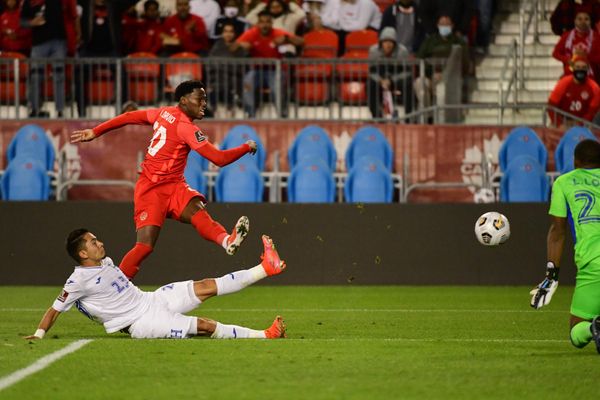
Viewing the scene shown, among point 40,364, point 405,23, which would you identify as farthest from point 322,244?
point 40,364

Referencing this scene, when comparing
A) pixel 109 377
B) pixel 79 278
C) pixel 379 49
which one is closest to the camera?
pixel 109 377

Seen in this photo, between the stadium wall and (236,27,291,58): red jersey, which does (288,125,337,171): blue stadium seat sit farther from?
(236,27,291,58): red jersey

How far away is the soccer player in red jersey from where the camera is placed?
12195mm

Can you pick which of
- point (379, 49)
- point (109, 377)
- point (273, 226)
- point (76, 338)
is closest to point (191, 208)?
point (76, 338)

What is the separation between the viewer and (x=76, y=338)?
1085cm

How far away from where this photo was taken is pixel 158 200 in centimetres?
1235

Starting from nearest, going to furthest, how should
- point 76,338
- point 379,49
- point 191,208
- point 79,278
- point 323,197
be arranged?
point 79,278 < point 76,338 < point 191,208 < point 323,197 < point 379,49

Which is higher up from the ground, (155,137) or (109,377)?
(155,137)

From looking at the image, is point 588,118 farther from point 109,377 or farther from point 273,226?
point 109,377

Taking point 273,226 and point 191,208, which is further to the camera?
point 273,226

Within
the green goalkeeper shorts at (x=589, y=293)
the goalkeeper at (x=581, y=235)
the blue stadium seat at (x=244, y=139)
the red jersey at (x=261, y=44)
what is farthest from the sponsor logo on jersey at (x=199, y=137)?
the red jersey at (x=261, y=44)

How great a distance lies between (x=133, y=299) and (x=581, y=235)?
137 inches

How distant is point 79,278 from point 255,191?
933 cm

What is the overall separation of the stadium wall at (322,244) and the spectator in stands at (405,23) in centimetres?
421
